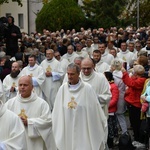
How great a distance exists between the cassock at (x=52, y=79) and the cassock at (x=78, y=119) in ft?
17.1

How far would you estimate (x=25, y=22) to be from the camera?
49.7m

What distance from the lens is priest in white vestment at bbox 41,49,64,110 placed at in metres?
14.3

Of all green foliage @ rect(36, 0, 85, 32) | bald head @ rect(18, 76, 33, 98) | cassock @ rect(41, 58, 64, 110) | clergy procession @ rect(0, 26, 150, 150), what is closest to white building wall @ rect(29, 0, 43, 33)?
green foliage @ rect(36, 0, 85, 32)

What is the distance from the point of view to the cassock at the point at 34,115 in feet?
26.5

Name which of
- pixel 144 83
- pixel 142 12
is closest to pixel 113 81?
pixel 144 83

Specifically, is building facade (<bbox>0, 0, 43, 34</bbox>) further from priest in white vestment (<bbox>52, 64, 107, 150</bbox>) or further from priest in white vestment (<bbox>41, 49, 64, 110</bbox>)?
priest in white vestment (<bbox>52, 64, 107, 150</bbox>)

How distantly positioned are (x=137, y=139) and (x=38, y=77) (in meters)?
3.27

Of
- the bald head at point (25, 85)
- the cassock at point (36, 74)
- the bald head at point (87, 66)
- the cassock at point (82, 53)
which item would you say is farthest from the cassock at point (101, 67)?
the bald head at point (25, 85)

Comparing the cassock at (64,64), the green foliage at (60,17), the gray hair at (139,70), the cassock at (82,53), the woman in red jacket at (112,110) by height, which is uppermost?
the green foliage at (60,17)

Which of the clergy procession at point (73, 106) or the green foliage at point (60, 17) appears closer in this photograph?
the clergy procession at point (73, 106)

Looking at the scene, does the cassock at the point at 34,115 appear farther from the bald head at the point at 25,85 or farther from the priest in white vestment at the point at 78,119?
the priest in white vestment at the point at 78,119

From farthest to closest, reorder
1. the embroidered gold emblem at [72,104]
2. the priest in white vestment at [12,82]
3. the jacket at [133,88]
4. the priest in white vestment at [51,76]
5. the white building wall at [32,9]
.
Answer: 1. the white building wall at [32,9]
2. the priest in white vestment at [51,76]
3. the priest in white vestment at [12,82]
4. the jacket at [133,88]
5. the embroidered gold emblem at [72,104]

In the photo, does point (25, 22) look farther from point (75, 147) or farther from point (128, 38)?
point (75, 147)

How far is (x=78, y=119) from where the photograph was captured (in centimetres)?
902
